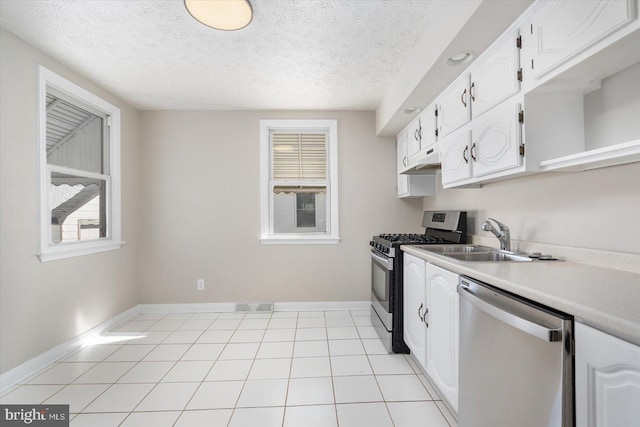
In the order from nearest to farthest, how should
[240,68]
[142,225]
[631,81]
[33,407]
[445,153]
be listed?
1. [631,81]
2. [33,407]
3. [445,153]
4. [240,68]
5. [142,225]

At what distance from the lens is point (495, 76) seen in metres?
Result: 1.62

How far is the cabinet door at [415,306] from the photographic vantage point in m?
1.98

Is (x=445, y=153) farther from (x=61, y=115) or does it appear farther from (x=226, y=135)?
(x=61, y=115)

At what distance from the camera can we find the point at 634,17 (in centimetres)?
92

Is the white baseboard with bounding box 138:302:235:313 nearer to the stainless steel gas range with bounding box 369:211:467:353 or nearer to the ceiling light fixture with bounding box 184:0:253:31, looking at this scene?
the stainless steel gas range with bounding box 369:211:467:353

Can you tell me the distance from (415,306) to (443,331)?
450 mm

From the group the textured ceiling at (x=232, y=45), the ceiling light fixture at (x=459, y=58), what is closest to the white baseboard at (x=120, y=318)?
the textured ceiling at (x=232, y=45)

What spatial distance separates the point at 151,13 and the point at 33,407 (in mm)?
2593

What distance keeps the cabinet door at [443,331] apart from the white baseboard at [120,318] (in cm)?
172

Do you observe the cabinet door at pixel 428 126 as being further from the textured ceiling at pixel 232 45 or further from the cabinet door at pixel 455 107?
the textured ceiling at pixel 232 45

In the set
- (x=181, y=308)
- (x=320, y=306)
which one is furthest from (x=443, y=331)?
(x=181, y=308)

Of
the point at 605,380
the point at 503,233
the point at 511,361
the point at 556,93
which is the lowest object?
the point at 511,361

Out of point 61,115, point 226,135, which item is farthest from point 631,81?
point 61,115

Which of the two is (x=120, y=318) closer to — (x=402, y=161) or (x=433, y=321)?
(x=433, y=321)
